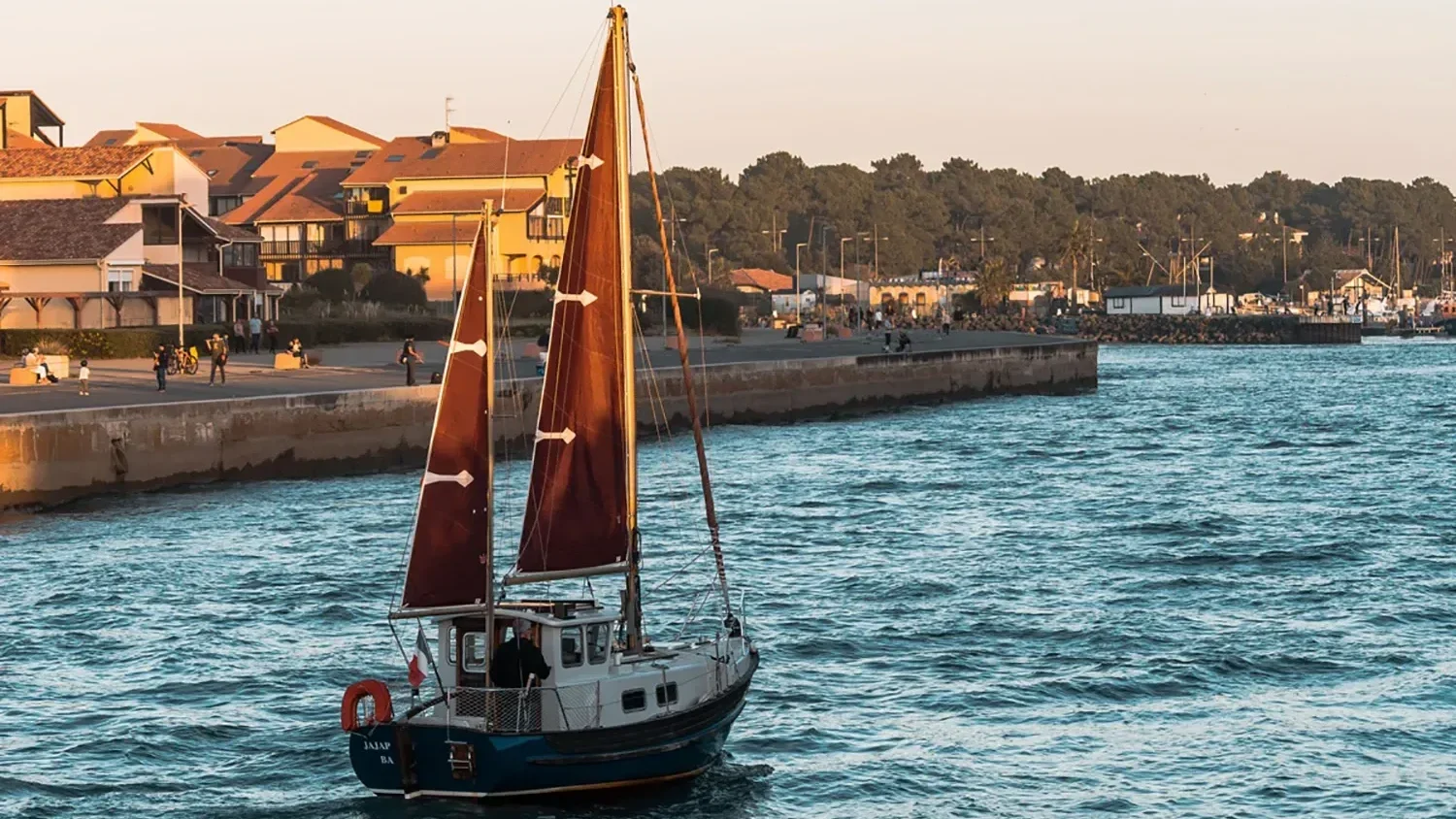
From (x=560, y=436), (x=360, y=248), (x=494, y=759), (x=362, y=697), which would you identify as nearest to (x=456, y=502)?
(x=560, y=436)

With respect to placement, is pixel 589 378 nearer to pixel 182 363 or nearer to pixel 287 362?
pixel 182 363

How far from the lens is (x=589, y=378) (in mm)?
24016

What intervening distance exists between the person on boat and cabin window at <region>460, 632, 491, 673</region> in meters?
0.39

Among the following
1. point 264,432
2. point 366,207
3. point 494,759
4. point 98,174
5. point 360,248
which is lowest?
point 494,759

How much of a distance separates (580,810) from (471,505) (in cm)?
376

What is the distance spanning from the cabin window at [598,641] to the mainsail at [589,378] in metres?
1.14

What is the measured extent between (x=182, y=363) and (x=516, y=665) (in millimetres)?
52771

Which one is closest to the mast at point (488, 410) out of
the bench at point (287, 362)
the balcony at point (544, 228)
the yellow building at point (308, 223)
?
the bench at point (287, 362)

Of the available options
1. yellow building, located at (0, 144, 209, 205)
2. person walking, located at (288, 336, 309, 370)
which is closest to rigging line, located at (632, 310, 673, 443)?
person walking, located at (288, 336, 309, 370)

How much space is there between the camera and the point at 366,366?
79125 mm

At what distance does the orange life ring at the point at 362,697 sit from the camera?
72.8ft

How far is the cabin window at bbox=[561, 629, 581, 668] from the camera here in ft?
75.0

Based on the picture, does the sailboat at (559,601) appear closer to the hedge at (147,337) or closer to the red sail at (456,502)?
the red sail at (456,502)

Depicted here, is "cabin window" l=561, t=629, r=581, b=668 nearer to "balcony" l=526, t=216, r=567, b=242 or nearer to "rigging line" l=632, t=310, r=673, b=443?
"rigging line" l=632, t=310, r=673, b=443
